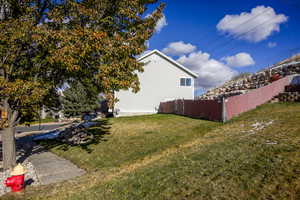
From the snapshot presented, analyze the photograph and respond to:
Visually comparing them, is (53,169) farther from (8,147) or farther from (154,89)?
(154,89)

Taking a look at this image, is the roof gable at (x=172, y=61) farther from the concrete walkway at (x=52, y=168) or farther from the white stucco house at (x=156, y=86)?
the concrete walkway at (x=52, y=168)

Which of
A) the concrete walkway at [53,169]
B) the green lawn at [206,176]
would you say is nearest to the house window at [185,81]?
the green lawn at [206,176]

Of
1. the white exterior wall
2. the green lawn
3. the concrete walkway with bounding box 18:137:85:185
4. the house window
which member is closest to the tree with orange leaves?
the concrete walkway with bounding box 18:137:85:185

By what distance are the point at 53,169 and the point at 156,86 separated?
663 inches

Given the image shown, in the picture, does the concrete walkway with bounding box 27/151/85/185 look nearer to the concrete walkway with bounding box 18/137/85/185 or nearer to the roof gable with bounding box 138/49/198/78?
the concrete walkway with bounding box 18/137/85/185

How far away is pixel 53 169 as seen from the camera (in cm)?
707

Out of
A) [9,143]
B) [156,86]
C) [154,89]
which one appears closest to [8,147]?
[9,143]

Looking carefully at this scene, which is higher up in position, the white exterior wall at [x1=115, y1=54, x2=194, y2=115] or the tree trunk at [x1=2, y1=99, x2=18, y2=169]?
the white exterior wall at [x1=115, y1=54, x2=194, y2=115]

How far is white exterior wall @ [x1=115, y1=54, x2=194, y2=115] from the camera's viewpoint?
2220cm

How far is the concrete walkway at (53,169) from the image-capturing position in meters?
6.13

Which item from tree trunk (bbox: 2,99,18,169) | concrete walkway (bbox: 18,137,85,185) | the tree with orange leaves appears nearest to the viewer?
the tree with orange leaves

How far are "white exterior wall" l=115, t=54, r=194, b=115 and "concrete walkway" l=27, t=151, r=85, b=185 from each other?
13545 mm

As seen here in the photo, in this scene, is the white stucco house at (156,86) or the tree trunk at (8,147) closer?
the tree trunk at (8,147)

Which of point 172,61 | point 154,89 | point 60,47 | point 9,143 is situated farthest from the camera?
point 172,61
